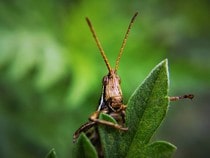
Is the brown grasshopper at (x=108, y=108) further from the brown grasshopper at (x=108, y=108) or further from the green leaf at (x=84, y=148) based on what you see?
the green leaf at (x=84, y=148)

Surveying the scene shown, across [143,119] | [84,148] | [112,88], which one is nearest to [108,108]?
[112,88]

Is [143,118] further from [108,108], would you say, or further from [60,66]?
[60,66]

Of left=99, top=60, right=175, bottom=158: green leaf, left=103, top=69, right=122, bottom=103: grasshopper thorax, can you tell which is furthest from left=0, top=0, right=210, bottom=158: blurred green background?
left=99, top=60, right=175, bottom=158: green leaf

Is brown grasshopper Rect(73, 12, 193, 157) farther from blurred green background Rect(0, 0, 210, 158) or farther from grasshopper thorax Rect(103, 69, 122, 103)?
blurred green background Rect(0, 0, 210, 158)

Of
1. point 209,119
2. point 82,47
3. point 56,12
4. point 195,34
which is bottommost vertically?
point 209,119

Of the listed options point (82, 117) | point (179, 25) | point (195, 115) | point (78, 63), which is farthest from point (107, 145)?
point (195, 115)

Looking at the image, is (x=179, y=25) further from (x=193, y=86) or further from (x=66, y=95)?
(x=66, y=95)

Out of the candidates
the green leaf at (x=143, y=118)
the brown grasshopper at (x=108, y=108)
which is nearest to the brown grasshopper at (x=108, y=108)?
the brown grasshopper at (x=108, y=108)
